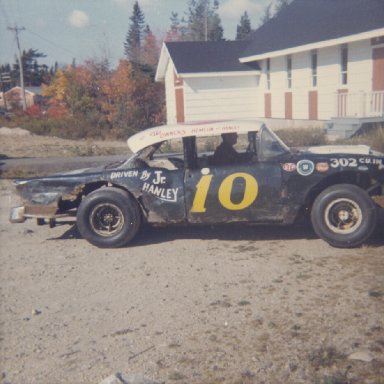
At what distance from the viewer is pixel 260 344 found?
3.76 m

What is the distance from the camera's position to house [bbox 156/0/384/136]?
19562mm

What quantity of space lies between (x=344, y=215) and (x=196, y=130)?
81.7 inches

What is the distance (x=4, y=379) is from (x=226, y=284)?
2259 mm

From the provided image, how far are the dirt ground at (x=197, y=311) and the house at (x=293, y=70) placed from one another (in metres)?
14.4

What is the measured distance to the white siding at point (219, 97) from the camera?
28.6 m

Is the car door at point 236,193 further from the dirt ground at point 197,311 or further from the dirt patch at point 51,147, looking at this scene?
the dirt patch at point 51,147

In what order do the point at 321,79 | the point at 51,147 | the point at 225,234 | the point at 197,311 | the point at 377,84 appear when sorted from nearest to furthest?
the point at 197,311, the point at 225,234, the point at 377,84, the point at 51,147, the point at 321,79

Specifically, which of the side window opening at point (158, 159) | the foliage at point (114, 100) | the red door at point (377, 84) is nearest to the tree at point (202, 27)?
the foliage at point (114, 100)

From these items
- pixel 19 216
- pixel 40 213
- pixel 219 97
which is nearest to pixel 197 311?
pixel 40 213

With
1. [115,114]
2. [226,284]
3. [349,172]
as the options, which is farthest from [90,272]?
[115,114]

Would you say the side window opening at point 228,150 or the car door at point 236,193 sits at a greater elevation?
the side window opening at point 228,150

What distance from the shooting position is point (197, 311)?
439 cm

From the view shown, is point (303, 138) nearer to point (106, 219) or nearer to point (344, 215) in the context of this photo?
point (344, 215)

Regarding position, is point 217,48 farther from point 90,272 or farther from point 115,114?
point 90,272
